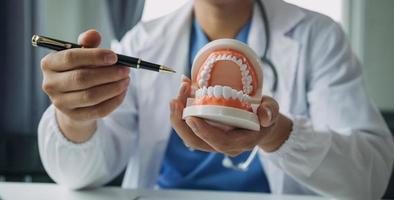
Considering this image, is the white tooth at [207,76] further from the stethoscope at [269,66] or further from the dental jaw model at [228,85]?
the stethoscope at [269,66]

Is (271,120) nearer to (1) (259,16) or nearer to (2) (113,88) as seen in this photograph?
(2) (113,88)

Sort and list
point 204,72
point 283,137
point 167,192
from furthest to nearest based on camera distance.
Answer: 1. point 167,192
2. point 283,137
3. point 204,72

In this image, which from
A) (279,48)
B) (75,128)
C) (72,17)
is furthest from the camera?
(72,17)

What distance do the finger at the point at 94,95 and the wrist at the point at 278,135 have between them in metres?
0.15

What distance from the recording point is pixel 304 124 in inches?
22.0

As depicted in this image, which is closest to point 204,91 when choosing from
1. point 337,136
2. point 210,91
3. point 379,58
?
point 210,91

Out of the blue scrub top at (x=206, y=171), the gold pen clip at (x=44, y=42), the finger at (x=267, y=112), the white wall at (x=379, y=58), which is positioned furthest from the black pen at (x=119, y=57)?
the white wall at (x=379, y=58)

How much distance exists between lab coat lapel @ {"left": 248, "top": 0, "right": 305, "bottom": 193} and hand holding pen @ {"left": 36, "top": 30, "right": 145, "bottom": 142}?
275 mm

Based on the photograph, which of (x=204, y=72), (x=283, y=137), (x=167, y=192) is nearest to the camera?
(x=204, y=72)

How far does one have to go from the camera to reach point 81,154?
2.19 ft

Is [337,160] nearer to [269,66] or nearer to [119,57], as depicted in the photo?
[269,66]

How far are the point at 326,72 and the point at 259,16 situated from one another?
124 millimetres

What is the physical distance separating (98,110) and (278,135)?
0.18 metres

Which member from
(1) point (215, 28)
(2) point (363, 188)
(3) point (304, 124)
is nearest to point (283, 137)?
(3) point (304, 124)
